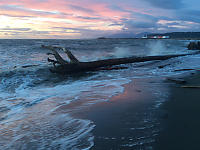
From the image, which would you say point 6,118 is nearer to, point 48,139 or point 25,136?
point 25,136

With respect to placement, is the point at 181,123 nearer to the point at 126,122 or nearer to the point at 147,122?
the point at 147,122

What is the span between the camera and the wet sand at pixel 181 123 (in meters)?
2.41

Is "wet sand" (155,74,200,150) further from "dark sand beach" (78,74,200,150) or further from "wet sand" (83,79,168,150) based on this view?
"wet sand" (83,79,168,150)

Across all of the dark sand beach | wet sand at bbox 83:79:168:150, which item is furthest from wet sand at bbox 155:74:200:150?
→ wet sand at bbox 83:79:168:150

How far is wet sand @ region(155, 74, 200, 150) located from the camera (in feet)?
7.91

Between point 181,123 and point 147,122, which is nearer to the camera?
point 181,123

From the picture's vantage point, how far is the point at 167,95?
4938 millimetres

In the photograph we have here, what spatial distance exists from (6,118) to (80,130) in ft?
7.03

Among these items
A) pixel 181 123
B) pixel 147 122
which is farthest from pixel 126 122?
pixel 181 123

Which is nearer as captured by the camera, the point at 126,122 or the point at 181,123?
the point at 181,123

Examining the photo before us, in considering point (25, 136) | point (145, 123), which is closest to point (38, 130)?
point (25, 136)

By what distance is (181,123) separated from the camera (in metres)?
3.06

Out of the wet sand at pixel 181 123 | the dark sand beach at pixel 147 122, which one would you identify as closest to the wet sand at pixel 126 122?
the dark sand beach at pixel 147 122

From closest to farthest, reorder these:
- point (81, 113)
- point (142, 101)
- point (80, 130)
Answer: point (80, 130) → point (81, 113) → point (142, 101)
